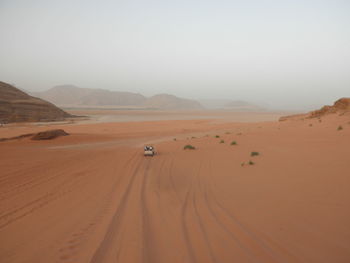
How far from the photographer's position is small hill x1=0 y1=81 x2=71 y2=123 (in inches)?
1690

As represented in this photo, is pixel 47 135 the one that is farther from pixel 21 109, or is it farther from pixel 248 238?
pixel 21 109

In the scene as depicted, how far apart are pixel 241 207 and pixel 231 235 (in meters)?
1.23

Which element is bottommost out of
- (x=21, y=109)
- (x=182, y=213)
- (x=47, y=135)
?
(x=182, y=213)

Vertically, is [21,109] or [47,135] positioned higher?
[21,109]

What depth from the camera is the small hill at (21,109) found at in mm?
42938

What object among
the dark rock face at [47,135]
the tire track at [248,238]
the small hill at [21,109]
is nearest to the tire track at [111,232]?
the tire track at [248,238]

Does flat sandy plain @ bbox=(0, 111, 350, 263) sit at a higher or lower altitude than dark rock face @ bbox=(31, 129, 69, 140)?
lower

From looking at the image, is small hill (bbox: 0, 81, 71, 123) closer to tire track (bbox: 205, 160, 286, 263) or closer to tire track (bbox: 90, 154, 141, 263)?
tire track (bbox: 90, 154, 141, 263)

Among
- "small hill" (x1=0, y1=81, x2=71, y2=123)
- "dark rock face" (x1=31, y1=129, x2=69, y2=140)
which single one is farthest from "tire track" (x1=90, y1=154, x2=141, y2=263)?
"small hill" (x1=0, y1=81, x2=71, y2=123)

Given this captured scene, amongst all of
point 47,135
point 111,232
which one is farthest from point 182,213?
point 47,135

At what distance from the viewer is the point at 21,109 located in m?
45.6

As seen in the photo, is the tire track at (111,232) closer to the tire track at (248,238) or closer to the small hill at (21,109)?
the tire track at (248,238)

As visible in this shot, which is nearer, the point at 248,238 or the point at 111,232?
the point at 248,238

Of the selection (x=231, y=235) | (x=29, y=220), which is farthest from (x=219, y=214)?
(x=29, y=220)
